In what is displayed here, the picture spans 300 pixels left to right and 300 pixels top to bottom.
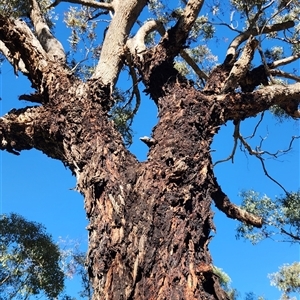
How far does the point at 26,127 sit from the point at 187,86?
1.52 meters

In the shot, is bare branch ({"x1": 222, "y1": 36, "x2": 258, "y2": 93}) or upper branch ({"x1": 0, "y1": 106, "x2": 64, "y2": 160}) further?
bare branch ({"x1": 222, "y1": 36, "x2": 258, "y2": 93})

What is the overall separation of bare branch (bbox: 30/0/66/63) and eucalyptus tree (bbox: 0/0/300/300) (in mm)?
18

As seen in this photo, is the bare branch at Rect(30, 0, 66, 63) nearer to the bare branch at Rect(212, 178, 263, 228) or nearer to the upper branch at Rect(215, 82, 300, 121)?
the upper branch at Rect(215, 82, 300, 121)

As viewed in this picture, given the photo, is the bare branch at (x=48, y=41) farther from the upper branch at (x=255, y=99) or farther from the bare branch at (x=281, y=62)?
the bare branch at (x=281, y=62)

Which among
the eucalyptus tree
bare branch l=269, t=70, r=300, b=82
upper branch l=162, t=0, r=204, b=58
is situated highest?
bare branch l=269, t=70, r=300, b=82

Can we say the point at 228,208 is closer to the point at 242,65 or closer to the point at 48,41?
the point at 242,65

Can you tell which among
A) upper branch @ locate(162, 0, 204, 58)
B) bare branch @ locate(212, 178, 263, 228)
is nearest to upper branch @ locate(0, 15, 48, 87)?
upper branch @ locate(162, 0, 204, 58)

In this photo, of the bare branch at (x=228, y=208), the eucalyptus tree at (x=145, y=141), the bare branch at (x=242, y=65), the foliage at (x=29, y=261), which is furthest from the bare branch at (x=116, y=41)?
the foliage at (x=29, y=261)

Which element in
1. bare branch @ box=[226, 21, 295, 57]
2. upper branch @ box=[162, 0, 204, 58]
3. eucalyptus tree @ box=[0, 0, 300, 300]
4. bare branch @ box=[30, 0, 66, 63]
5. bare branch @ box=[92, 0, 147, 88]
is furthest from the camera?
bare branch @ box=[226, 21, 295, 57]

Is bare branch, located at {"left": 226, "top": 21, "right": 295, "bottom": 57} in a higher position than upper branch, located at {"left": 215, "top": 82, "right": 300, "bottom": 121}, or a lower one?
higher

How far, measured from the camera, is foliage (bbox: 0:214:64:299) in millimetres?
7273

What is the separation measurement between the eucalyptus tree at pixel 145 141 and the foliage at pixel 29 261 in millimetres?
3842

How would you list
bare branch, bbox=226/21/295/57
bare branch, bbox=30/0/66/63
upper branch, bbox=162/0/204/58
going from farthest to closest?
bare branch, bbox=226/21/295/57 < bare branch, bbox=30/0/66/63 < upper branch, bbox=162/0/204/58

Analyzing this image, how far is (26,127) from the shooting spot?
3930 mm
